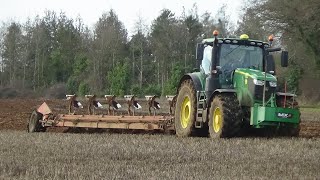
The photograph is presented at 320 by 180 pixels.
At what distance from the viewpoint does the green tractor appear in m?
11.0

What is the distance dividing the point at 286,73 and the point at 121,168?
32967 millimetres

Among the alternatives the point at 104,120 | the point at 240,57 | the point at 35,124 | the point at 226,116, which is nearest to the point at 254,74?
the point at 240,57

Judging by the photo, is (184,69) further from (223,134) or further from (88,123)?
(223,134)

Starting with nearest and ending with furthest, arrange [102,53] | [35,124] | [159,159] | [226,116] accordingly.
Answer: [159,159] → [226,116] → [35,124] → [102,53]

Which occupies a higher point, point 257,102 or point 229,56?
point 229,56

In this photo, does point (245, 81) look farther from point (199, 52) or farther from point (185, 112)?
point (185, 112)

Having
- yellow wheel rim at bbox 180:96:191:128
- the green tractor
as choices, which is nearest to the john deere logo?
the green tractor

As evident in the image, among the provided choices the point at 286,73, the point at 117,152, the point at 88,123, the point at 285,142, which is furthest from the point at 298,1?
the point at 117,152

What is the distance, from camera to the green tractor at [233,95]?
435 inches

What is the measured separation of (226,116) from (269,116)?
2.81 ft

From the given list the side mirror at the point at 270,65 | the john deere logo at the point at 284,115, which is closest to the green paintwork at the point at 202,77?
the side mirror at the point at 270,65

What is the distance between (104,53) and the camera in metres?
55.6

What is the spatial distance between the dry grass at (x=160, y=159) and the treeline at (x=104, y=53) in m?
36.5

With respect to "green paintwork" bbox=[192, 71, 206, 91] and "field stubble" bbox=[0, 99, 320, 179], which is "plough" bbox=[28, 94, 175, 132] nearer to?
"green paintwork" bbox=[192, 71, 206, 91]
